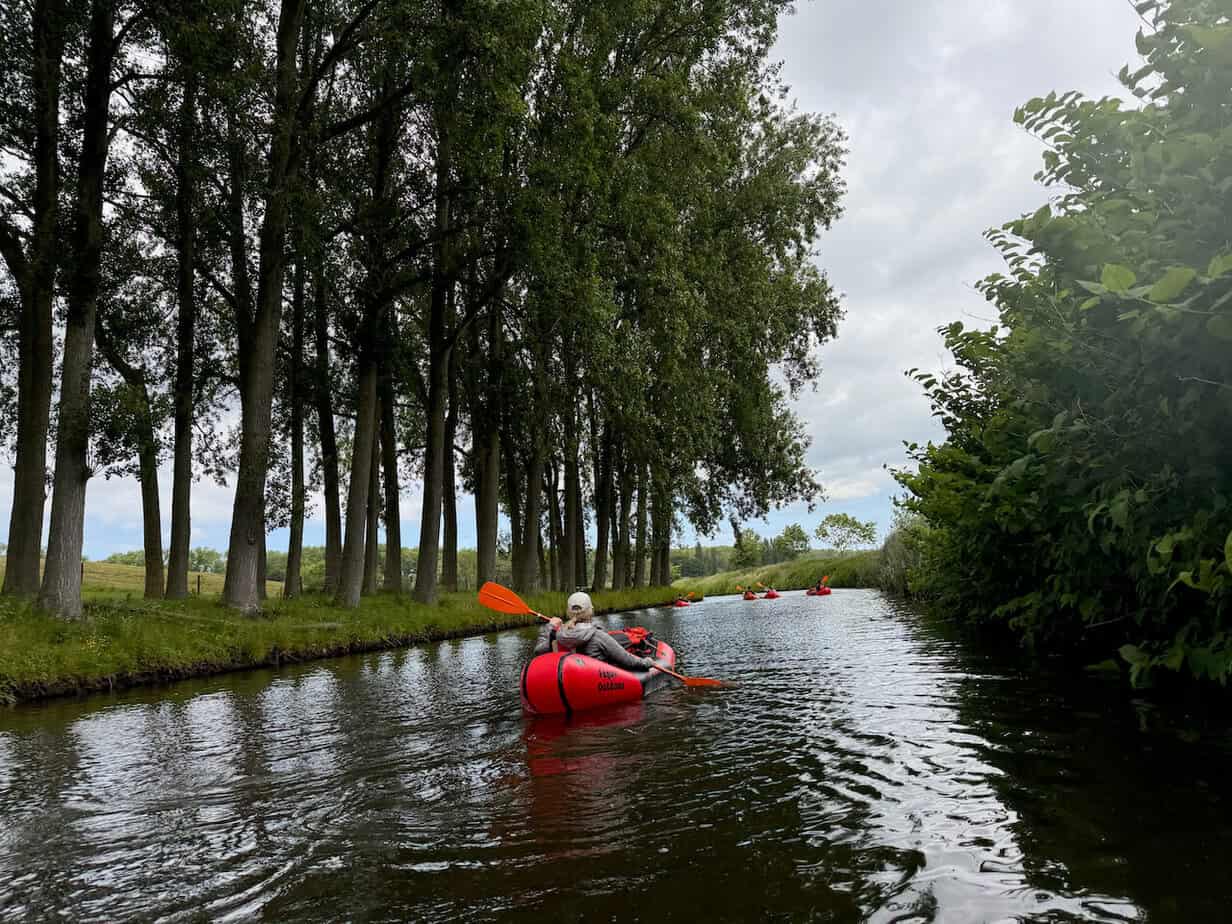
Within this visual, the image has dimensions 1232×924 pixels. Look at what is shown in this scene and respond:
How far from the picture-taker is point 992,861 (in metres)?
4.05

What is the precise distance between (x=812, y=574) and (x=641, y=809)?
4267cm

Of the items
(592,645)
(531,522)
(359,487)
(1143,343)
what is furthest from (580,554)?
(1143,343)

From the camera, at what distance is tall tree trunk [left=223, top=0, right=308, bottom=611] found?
15633mm

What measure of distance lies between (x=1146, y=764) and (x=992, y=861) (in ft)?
7.79

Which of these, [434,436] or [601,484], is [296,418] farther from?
[601,484]

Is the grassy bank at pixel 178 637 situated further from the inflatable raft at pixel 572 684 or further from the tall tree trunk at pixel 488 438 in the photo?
the inflatable raft at pixel 572 684

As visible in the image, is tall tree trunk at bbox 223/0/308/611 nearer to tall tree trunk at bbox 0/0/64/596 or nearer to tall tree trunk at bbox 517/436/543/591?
tall tree trunk at bbox 0/0/64/596

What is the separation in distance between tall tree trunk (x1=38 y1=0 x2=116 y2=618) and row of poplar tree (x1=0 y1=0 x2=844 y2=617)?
0.17ft

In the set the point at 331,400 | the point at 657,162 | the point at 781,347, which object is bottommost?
the point at 331,400

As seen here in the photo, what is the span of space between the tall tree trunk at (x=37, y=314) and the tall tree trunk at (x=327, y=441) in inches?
241

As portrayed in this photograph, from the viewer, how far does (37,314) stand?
1416 centimetres

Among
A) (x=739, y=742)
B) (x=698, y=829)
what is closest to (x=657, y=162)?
(x=739, y=742)

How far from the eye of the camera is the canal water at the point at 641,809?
3836 millimetres

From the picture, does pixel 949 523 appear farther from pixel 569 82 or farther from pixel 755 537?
pixel 755 537
